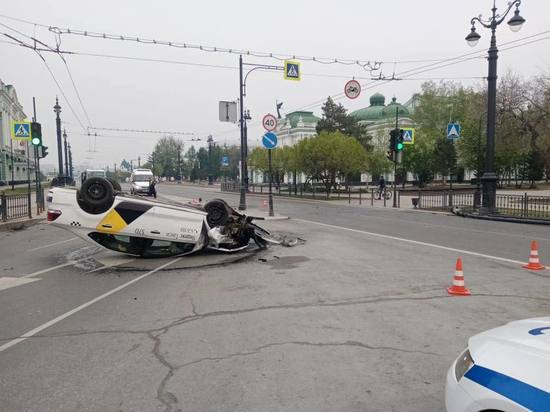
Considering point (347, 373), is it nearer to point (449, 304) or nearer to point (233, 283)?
point (449, 304)

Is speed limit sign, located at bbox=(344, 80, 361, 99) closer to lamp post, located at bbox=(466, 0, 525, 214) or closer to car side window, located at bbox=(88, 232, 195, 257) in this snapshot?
lamp post, located at bbox=(466, 0, 525, 214)

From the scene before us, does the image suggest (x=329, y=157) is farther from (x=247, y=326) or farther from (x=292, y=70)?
(x=247, y=326)

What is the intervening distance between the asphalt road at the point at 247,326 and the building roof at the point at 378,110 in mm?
71723

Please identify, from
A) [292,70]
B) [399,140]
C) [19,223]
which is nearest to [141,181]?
[19,223]

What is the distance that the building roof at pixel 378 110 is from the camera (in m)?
78.9

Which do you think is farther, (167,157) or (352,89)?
(167,157)

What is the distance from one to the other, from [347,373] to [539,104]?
3141 cm

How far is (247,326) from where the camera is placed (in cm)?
542

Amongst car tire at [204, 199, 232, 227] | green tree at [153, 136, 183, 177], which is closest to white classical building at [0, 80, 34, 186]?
green tree at [153, 136, 183, 177]

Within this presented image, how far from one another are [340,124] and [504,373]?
218 ft

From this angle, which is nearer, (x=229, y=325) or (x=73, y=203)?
(x=229, y=325)

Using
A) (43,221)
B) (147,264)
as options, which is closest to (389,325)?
(147,264)

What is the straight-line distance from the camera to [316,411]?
11.3ft

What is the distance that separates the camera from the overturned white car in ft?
30.5
